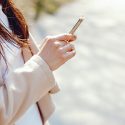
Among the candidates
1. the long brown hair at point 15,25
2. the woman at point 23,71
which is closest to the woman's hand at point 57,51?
the woman at point 23,71

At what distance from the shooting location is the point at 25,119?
193 centimetres

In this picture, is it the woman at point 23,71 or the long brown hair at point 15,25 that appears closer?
the woman at point 23,71

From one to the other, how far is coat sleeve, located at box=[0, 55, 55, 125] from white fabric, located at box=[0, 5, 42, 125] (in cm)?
4

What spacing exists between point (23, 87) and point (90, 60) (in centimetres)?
474

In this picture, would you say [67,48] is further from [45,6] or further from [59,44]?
[45,6]

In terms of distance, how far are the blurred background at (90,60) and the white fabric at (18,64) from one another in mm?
2029

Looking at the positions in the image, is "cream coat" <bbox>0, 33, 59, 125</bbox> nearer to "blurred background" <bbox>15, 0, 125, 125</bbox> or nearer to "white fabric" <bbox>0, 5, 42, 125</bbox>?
"white fabric" <bbox>0, 5, 42, 125</bbox>

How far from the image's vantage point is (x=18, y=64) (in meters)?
1.92

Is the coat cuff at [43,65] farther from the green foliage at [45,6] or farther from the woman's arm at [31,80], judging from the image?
the green foliage at [45,6]

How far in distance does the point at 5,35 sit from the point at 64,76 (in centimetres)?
407

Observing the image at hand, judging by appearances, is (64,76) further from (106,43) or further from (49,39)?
(49,39)

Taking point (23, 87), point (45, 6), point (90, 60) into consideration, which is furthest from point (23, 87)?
point (45, 6)

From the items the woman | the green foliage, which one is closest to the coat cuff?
the woman

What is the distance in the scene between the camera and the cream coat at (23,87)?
5.89ft
